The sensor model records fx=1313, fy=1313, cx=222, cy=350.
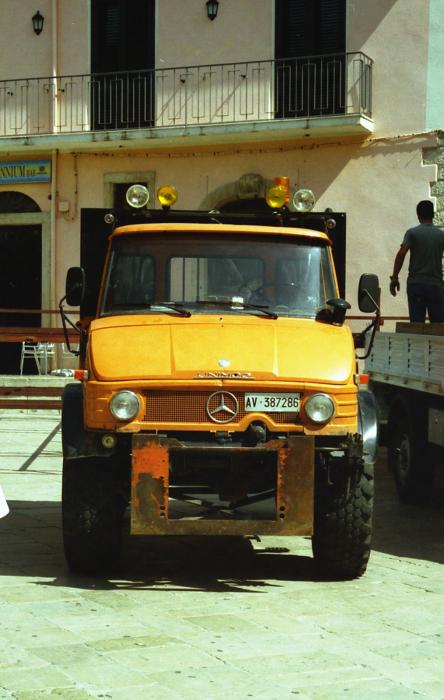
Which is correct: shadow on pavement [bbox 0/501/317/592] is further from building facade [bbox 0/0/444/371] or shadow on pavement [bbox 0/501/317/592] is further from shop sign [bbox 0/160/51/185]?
shop sign [bbox 0/160/51/185]

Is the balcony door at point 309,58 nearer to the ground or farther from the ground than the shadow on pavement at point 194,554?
farther from the ground

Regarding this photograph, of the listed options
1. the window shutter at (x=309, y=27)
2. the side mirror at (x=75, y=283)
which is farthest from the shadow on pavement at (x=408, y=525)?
the window shutter at (x=309, y=27)

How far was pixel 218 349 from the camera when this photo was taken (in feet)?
23.9

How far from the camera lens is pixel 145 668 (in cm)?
546

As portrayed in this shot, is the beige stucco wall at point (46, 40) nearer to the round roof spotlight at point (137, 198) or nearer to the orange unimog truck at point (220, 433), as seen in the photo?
the round roof spotlight at point (137, 198)

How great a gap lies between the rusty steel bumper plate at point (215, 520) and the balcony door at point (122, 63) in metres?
18.3

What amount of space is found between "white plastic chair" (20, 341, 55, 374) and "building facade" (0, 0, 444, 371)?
0.88m

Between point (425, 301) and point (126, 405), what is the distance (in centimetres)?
634

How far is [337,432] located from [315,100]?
55.5 ft

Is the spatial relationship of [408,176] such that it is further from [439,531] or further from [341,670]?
[341,670]

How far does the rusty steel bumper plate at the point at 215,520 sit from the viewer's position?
6.99m

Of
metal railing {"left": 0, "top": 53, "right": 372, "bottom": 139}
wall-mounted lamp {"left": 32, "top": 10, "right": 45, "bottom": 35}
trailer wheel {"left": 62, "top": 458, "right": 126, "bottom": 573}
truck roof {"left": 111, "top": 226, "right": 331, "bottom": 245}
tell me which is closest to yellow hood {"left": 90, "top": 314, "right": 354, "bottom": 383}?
trailer wheel {"left": 62, "top": 458, "right": 126, "bottom": 573}

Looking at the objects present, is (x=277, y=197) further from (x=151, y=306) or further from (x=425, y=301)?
(x=425, y=301)

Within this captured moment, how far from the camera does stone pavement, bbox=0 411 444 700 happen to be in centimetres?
526
